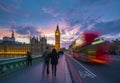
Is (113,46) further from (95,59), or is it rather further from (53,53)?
(53,53)

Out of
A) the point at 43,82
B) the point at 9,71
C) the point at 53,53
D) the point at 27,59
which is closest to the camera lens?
the point at 43,82

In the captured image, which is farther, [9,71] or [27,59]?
[27,59]

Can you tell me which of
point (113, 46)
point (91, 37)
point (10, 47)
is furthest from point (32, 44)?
point (91, 37)

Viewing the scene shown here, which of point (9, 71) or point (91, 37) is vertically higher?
point (91, 37)

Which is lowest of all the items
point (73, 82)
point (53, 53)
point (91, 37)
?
point (73, 82)

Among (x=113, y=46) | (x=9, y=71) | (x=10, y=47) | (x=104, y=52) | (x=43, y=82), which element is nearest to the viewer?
(x=43, y=82)

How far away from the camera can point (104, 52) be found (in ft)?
101

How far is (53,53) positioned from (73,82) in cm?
401

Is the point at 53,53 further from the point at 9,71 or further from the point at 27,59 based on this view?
the point at 27,59

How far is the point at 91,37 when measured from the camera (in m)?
32.6

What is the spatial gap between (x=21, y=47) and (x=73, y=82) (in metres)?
130

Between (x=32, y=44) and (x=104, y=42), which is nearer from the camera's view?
(x=104, y=42)

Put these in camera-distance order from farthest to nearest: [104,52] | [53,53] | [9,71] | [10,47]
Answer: [10,47] < [104,52] < [9,71] < [53,53]

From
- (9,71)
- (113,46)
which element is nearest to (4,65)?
(9,71)
